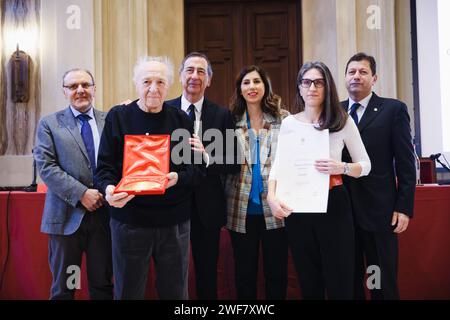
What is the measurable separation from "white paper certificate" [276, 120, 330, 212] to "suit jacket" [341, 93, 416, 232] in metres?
0.31

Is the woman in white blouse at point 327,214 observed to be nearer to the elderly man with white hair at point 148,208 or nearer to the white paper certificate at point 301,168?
the white paper certificate at point 301,168

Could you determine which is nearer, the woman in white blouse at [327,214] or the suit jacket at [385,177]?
the woman in white blouse at [327,214]

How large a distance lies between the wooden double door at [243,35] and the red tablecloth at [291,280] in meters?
2.89

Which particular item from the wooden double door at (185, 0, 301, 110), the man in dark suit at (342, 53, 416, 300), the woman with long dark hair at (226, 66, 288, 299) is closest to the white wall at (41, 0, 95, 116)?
the wooden double door at (185, 0, 301, 110)

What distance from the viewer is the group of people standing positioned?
2.05 metres

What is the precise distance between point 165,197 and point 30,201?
1418 mm

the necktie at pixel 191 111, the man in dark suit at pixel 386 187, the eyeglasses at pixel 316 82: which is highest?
the eyeglasses at pixel 316 82

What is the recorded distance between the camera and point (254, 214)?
2.40 meters

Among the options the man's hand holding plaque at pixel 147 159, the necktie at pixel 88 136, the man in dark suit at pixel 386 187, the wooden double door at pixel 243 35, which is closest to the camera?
the man's hand holding plaque at pixel 147 159

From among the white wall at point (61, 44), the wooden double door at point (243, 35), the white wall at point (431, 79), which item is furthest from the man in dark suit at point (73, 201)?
the white wall at point (431, 79)

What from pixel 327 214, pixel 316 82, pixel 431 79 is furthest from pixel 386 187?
pixel 431 79

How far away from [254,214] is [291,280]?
82 cm

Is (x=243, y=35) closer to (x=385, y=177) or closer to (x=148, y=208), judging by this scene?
(x=385, y=177)

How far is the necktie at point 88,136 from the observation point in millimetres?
2541
